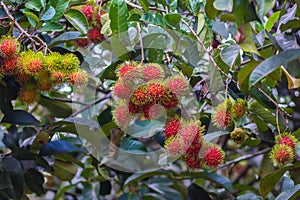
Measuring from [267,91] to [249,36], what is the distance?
11.0 inches

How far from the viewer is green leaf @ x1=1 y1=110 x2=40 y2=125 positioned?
52.5 inches

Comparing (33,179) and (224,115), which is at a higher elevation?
(224,115)

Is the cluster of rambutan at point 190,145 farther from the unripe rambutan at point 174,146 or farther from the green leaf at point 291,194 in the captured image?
the green leaf at point 291,194

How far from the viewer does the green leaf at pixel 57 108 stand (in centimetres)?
150

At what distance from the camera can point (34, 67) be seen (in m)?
0.95

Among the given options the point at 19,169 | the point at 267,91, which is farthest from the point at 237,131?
the point at 19,169

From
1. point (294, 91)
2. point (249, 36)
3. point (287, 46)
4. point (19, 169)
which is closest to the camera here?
point (249, 36)

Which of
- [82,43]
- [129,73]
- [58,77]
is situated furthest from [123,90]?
[82,43]

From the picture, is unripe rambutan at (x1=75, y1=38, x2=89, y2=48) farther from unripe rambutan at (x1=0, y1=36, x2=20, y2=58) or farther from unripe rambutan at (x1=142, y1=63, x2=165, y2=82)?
unripe rambutan at (x1=142, y1=63, x2=165, y2=82)

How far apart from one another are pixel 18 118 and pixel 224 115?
637mm

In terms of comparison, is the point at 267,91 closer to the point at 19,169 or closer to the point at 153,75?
the point at 153,75

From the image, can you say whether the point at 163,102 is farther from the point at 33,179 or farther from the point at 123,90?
the point at 33,179

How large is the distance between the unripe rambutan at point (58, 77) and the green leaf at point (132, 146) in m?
0.41

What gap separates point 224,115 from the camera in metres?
0.95
